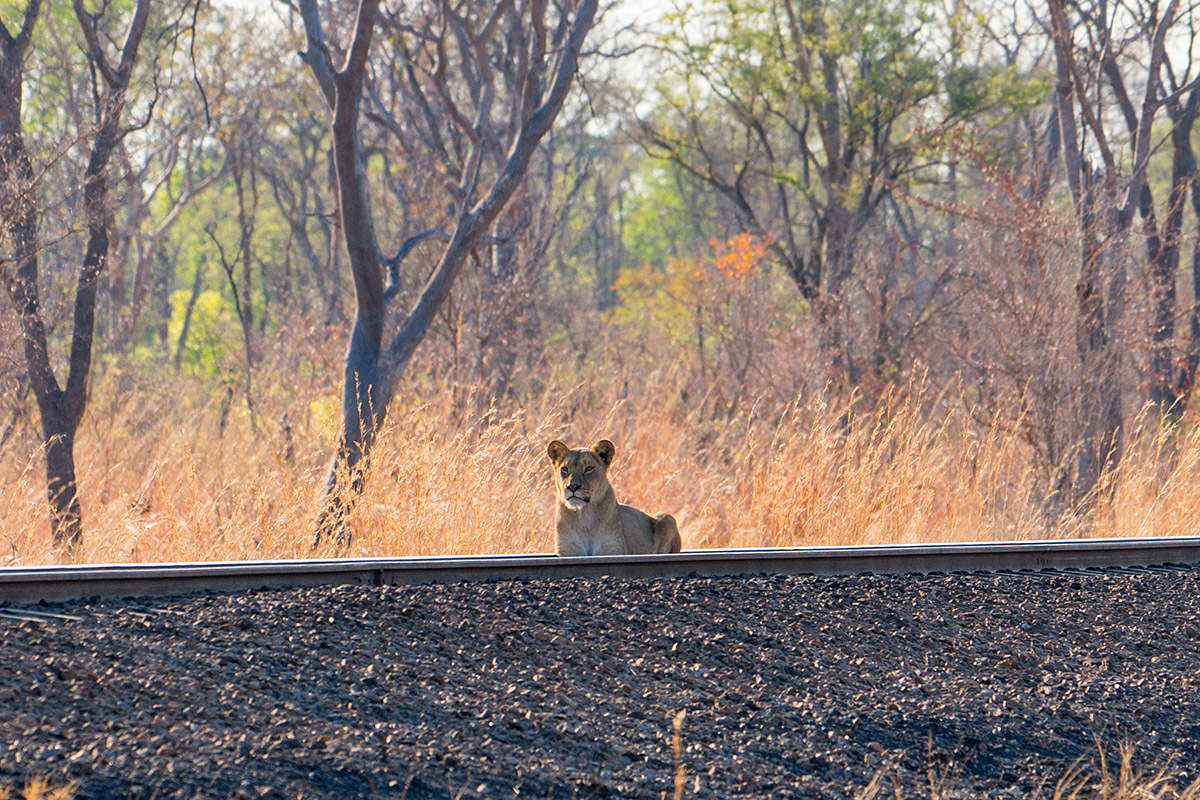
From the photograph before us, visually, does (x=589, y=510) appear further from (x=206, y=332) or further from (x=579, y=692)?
(x=206, y=332)

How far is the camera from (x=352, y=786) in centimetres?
334

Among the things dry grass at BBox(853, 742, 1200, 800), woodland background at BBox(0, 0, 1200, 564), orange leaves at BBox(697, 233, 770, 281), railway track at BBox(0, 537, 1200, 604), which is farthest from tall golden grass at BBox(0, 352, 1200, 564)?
orange leaves at BBox(697, 233, 770, 281)

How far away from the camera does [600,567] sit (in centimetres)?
612

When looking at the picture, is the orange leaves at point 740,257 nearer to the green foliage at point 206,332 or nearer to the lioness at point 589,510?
the green foliage at point 206,332

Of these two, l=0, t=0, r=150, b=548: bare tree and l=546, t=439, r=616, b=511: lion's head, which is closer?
l=546, t=439, r=616, b=511: lion's head

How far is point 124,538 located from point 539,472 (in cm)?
277

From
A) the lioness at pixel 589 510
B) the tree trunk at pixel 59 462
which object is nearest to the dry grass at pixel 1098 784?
the lioness at pixel 589 510

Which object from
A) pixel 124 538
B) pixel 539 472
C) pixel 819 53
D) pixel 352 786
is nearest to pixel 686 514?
pixel 539 472

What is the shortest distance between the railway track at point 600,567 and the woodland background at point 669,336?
2018 millimetres

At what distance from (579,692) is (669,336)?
879 inches

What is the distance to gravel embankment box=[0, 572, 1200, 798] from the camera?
11.4ft

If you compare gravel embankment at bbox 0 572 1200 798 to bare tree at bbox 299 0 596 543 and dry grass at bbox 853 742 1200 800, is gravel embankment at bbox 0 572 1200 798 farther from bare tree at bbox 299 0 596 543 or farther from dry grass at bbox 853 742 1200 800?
bare tree at bbox 299 0 596 543

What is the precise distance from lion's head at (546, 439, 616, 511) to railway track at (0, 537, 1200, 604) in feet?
1.05

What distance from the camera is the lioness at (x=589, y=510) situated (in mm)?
6504
